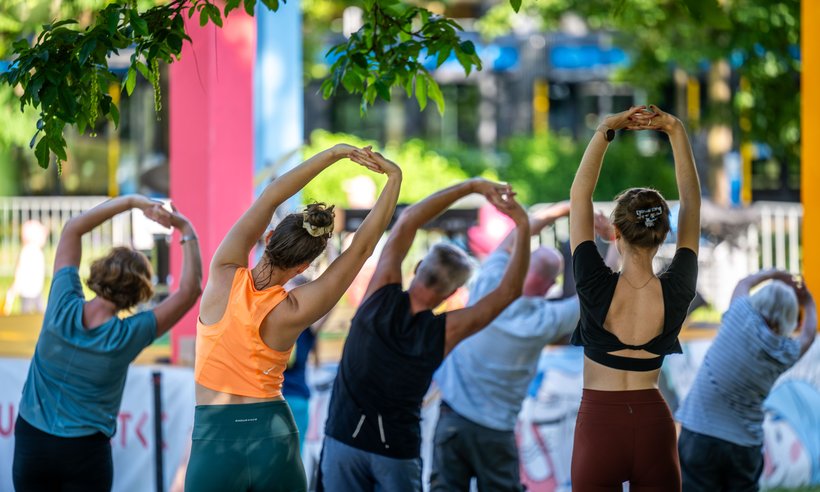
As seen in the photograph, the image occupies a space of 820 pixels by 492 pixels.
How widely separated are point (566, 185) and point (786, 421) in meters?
12.7

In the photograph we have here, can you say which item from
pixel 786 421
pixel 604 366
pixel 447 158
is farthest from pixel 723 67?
pixel 604 366

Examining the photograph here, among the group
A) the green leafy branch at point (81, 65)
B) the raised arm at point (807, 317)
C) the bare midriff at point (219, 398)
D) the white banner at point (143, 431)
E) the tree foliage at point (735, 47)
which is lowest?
the white banner at point (143, 431)

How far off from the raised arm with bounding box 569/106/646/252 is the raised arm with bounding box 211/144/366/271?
95 centimetres

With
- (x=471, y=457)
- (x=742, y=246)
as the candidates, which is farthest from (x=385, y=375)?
(x=742, y=246)

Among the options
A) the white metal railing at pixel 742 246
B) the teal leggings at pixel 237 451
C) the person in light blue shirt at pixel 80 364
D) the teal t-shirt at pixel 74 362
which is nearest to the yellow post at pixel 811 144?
the white metal railing at pixel 742 246

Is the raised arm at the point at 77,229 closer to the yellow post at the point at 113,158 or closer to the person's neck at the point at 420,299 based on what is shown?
the person's neck at the point at 420,299

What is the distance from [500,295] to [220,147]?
403 cm

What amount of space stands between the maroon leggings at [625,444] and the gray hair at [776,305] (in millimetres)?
1581

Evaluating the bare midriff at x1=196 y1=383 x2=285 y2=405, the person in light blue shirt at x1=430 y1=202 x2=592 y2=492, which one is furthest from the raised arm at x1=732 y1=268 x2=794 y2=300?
the bare midriff at x1=196 y1=383 x2=285 y2=405

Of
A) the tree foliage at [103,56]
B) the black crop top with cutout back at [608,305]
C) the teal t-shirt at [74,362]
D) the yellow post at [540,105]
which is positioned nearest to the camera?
the black crop top with cutout back at [608,305]

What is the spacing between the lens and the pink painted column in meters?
8.33

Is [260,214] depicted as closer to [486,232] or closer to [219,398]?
[219,398]

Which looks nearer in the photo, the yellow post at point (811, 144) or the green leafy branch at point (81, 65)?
the green leafy branch at point (81, 65)

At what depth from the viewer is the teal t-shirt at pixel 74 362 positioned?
4758 millimetres
